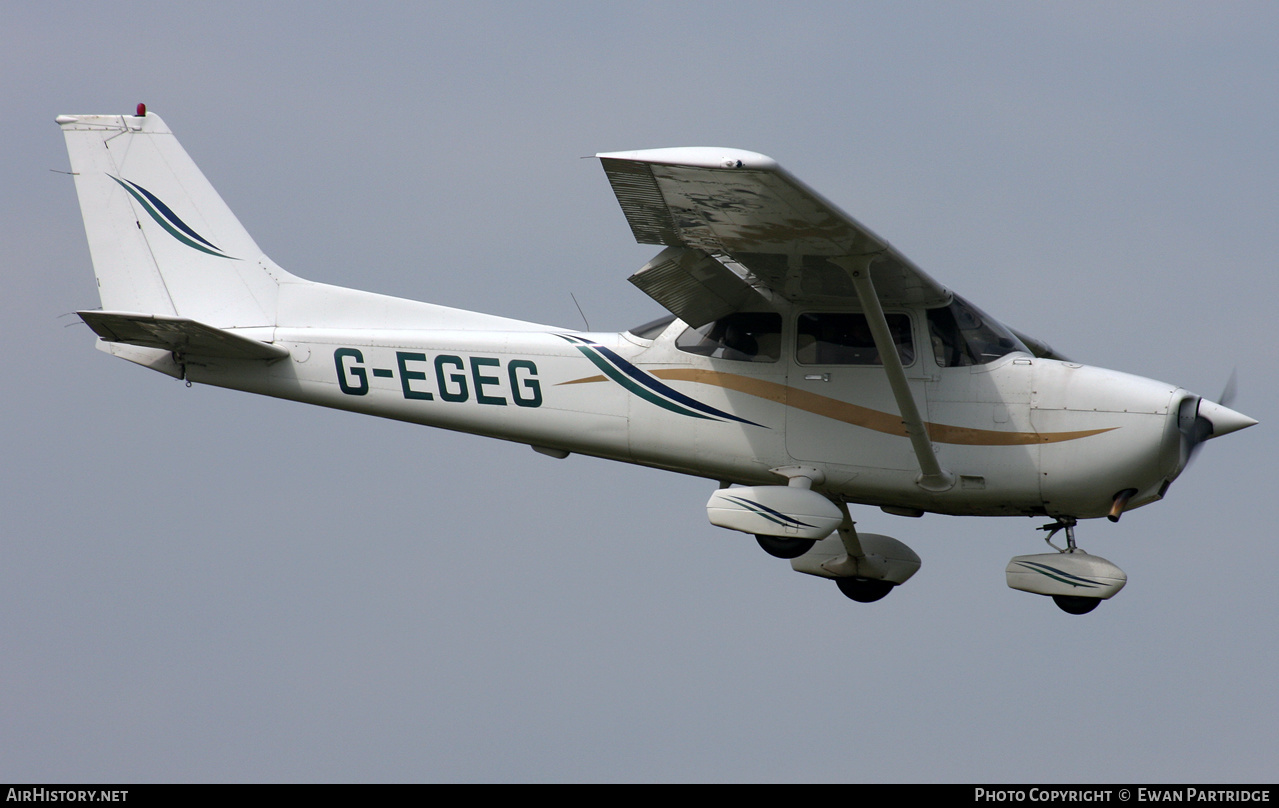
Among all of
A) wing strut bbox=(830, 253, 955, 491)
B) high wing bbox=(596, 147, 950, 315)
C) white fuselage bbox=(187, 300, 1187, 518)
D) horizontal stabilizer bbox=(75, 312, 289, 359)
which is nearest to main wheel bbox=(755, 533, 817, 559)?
white fuselage bbox=(187, 300, 1187, 518)

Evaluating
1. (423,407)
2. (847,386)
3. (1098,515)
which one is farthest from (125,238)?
(1098,515)

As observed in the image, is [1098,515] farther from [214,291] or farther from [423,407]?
[214,291]

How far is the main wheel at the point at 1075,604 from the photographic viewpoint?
10.6 metres

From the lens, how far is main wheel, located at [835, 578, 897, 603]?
12336mm

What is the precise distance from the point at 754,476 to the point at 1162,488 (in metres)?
2.95

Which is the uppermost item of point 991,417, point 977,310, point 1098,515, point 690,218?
point 690,218

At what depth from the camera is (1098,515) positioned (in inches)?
419

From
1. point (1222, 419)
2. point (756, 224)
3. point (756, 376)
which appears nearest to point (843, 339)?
point (756, 376)

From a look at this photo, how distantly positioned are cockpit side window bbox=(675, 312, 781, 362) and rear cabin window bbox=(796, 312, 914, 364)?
0.20 meters

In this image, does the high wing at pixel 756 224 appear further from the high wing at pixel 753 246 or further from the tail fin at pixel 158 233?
the tail fin at pixel 158 233

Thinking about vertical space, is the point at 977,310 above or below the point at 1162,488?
above

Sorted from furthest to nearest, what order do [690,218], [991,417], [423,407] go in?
1. [423,407]
2. [991,417]
3. [690,218]

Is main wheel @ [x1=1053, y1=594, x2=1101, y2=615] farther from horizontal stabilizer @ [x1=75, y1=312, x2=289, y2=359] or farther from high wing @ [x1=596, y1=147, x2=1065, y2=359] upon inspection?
horizontal stabilizer @ [x1=75, y1=312, x2=289, y2=359]

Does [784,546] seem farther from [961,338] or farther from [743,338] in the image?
[961,338]
